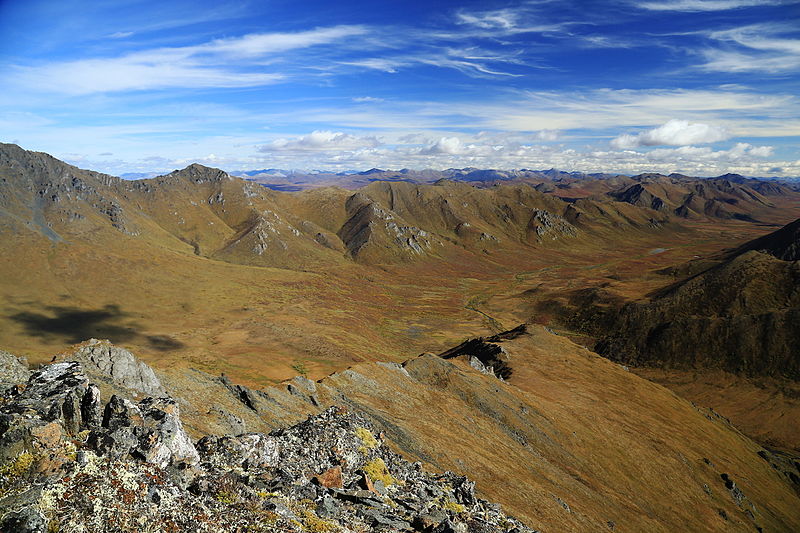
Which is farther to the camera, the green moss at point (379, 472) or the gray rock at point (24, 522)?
the green moss at point (379, 472)

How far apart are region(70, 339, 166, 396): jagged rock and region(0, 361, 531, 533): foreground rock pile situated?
21.3 metres

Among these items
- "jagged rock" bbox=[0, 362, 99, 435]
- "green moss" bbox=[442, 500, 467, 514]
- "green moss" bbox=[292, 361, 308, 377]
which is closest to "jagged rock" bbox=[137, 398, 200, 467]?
"jagged rock" bbox=[0, 362, 99, 435]

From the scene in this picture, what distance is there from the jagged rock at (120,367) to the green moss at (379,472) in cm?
2684

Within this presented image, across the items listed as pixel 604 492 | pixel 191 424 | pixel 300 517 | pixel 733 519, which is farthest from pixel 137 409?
pixel 733 519

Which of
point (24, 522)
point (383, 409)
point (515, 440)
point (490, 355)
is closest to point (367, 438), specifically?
point (24, 522)

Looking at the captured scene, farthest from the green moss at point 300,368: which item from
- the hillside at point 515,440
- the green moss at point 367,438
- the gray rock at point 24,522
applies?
the gray rock at point 24,522

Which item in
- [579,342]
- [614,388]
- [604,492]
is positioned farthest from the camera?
[579,342]

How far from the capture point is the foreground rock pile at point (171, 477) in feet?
51.9

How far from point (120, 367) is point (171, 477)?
3217 centimetres

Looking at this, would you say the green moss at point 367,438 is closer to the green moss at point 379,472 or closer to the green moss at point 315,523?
the green moss at point 379,472

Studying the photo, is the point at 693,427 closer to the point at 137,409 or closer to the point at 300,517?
the point at 300,517

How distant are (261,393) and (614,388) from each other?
86.0m

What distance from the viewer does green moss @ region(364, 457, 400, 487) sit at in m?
30.4

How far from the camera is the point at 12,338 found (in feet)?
378
